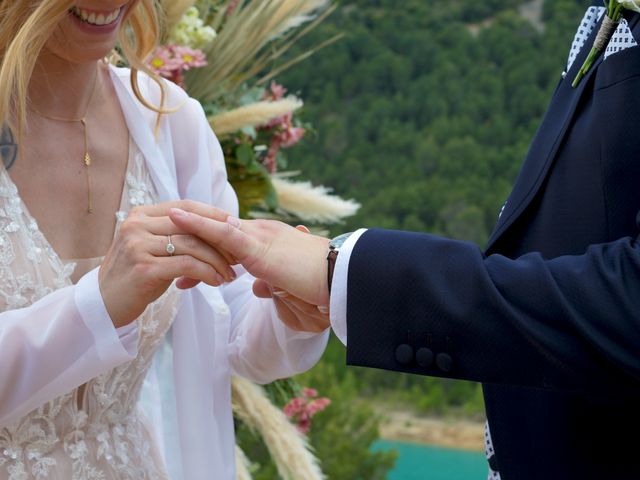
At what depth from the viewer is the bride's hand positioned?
5.35 ft

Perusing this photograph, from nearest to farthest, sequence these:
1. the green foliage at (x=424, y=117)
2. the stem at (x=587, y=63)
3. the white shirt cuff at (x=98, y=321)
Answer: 1. the stem at (x=587, y=63)
2. the white shirt cuff at (x=98, y=321)
3. the green foliage at (x=424, y=117)

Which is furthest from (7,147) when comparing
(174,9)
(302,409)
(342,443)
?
(342,443)

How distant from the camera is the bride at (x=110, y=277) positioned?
1.68m

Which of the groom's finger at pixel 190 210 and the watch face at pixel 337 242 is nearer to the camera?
the watch face at pixel 337 242

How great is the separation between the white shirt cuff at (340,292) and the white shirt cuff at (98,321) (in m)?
0.41

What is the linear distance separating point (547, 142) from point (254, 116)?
1.49m

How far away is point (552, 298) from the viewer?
1.35 meters

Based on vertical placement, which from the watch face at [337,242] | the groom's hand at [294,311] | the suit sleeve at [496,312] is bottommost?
the groom's hand at [294,311]

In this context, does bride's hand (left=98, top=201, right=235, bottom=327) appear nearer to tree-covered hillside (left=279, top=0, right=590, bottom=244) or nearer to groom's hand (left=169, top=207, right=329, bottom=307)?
groom's hand (left=169, top=207, right=329, bottom=307)

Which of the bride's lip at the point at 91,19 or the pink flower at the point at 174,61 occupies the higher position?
the bride's lip at the point at 91,19

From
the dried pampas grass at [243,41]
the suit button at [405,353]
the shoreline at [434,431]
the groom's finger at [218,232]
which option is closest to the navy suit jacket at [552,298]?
the suit button at [405,353]

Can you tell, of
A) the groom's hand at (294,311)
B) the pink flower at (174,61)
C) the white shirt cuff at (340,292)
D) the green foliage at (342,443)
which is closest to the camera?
the white shirt cuff at (340,292)

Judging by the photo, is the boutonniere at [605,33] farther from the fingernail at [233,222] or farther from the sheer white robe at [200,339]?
the sheer white robe at [200,339]

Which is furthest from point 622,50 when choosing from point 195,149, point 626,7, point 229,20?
point 229,20
